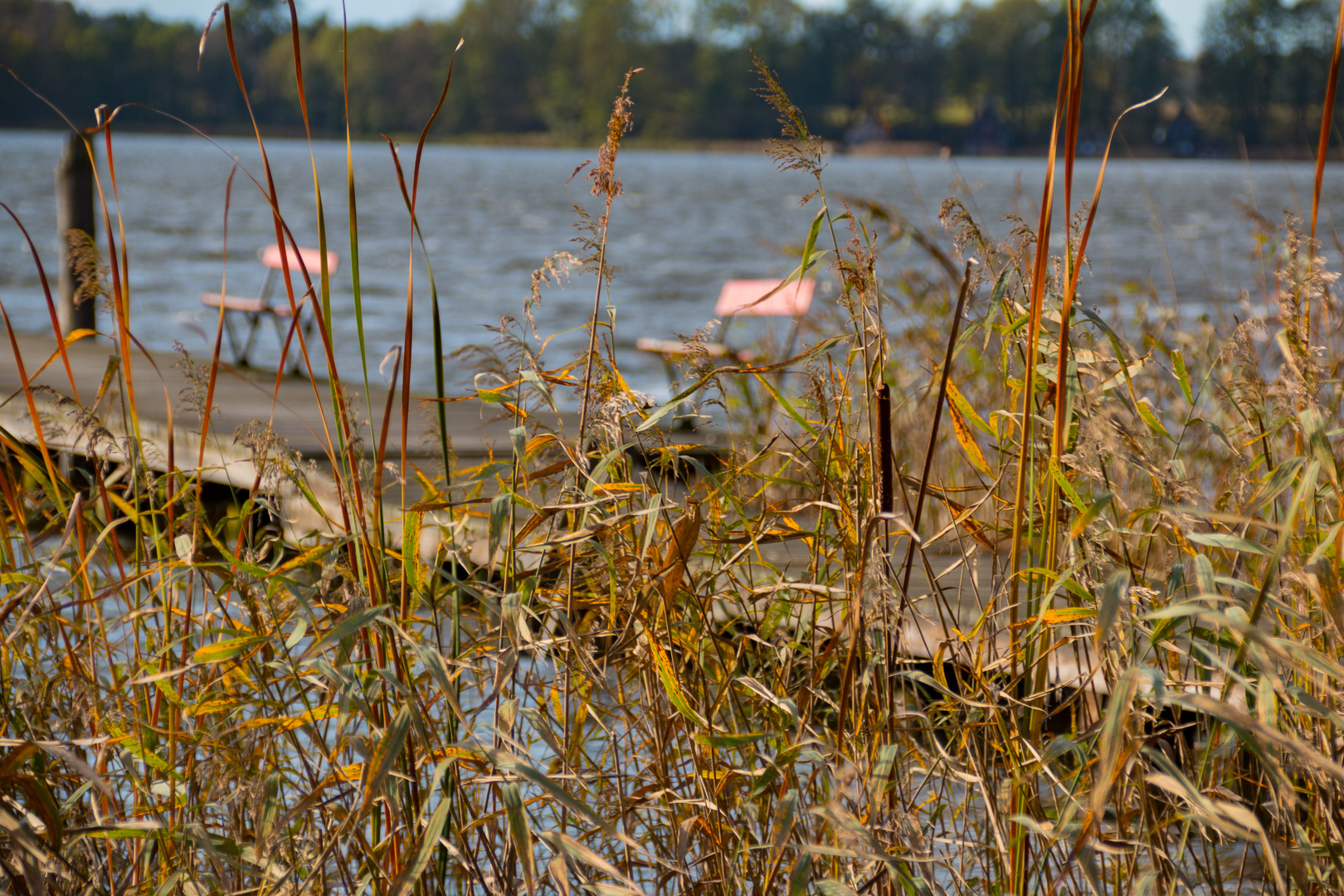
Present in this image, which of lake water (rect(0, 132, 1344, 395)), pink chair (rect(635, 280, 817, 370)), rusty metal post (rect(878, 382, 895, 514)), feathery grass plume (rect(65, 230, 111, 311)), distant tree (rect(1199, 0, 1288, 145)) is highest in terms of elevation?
distant tree (rect(1199, 0, 1288, 145))

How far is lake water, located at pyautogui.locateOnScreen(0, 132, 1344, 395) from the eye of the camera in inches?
444

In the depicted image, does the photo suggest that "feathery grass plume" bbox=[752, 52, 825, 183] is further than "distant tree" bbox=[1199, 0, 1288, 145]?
No

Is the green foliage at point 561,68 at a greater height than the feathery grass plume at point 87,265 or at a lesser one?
greater

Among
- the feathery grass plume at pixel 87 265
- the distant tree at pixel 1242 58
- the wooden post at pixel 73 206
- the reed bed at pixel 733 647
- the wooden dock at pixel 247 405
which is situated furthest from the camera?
the distant tree at pixel 1242 58

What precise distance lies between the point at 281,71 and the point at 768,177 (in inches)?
894

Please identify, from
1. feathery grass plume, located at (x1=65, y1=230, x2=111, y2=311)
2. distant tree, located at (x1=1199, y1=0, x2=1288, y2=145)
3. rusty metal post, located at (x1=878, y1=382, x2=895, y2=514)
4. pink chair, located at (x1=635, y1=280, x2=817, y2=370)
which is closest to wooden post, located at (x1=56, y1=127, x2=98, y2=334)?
pink chair, located at (x1=635, y1=280, x2=817, y2=370)

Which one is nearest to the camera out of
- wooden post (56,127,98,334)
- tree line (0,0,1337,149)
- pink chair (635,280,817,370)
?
pink chair (635,280,817,370)

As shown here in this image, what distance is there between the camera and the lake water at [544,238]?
11.3 metres

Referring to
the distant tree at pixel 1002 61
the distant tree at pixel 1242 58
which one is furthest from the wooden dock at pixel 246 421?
the distant tree at pixel 1002 61

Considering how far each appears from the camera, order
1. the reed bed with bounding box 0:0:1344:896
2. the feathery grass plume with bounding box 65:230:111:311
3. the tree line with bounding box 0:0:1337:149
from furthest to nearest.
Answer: the tree line with bounding box 0:0:1337:149
the feathery grass plume with bounding box 65:230:111:311
the reed bed with bounding box 0:0:1344:896

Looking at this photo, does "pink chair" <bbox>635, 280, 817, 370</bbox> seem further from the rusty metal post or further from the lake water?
the rusty metal post

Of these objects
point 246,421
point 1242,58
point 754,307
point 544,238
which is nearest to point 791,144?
point 246,421

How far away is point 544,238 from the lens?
28016 millimetres

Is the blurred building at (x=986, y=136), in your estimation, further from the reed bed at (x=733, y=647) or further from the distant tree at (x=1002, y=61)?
the reed bed at (x=733, y=647)
